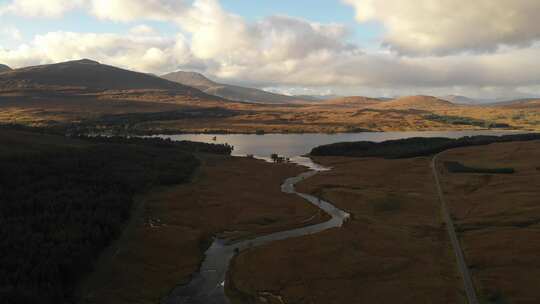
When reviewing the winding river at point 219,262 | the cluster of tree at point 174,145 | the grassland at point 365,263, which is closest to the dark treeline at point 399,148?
the cluster of tree at point 174,145

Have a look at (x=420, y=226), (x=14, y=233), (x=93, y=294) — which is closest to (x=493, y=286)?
(x=420, y=226)

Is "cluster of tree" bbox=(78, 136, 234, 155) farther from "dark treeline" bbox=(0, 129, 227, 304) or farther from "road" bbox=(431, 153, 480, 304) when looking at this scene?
"road" bbox=(431, 153, 480, 304)

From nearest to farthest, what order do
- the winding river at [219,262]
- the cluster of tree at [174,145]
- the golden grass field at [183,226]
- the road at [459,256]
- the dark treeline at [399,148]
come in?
1. the road at [459,256]
2. the winding river at [219,262]
3. the golden grass field at [183,226]
4. the dark treeline at [399,148]
5. the cluster of tree at [174,145]

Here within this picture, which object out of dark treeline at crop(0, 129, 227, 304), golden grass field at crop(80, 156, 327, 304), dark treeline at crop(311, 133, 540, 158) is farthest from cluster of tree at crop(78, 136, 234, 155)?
golden grass field at crop(80, 156, 327, 304)

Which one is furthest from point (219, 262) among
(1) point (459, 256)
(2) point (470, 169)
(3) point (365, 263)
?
(2) point (470, 169)

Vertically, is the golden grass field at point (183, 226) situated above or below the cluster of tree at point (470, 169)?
below

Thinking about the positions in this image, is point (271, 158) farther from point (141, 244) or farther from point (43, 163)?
point (141, 244)

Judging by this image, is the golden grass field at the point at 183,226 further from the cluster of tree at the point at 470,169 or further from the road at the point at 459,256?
the cluster of tree at the point at 470,169
